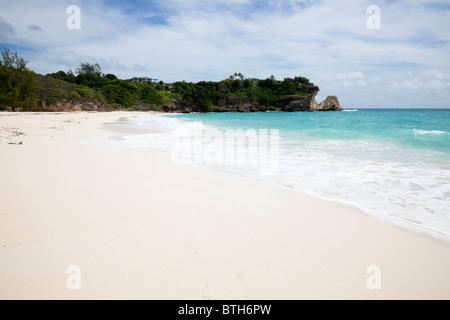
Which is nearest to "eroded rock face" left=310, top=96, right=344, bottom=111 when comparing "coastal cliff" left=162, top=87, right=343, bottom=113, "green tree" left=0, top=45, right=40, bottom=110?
"coastal cliff" left=162, top=87, right=343, bottom=113

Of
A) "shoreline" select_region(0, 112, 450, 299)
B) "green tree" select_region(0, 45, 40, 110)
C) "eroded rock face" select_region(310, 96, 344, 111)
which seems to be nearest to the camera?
"shoreline" select_region(0, 112, 450, 299)

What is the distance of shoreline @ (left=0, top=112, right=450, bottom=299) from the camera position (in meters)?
1.67

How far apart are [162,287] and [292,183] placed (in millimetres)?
3383

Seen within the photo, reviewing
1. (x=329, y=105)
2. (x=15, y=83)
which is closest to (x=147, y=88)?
(x=15, y=83)

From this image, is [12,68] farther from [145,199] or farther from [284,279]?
[284,279]

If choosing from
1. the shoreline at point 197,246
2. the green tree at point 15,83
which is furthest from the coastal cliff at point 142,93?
the shoreline at point 197,246

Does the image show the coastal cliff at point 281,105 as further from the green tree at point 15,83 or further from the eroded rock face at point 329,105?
the green tree at point 15,83

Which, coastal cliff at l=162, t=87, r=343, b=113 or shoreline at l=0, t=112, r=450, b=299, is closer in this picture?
shoreline at l=0, t=112, r=450, b=299

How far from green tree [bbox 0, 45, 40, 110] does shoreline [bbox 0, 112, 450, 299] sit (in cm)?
3416

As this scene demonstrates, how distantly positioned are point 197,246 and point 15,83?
125 ft

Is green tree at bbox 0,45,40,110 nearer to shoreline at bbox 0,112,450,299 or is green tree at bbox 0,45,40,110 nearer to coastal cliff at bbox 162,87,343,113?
shoreline at bbox 0,112,450,299

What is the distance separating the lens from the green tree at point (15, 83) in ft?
90.2

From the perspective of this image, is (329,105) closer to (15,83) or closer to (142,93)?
(142,93)

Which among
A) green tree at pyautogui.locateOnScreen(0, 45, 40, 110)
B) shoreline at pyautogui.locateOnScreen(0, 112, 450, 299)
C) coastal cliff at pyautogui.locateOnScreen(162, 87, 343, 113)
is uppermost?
coastal cliff at pyautogui.locateOnScreen(162, 87, 343, 113)
